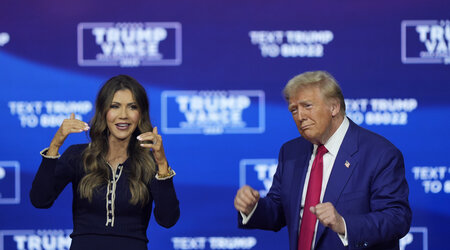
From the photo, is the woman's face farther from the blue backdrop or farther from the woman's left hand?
the blue backdrop

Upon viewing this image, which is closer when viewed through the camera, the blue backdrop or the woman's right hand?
the woman's right hand

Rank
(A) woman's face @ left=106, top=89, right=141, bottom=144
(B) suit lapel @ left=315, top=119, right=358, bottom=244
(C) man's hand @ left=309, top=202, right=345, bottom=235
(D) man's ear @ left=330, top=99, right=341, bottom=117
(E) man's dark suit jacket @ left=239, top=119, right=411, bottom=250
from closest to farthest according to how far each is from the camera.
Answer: (C) man's hand @ left=309, top=202, right=345, bottom=235
(E) man's dark suit jacket @ left=239, top=119, right=411, bottom=250
(B) suit lapel @ left=315, top=119, right=358, bottom=244
(D) man's ear @ left=330, top=99, right=341, bottom=117
(A) woman's face @ left=106, top=89, right=141, bottom=144

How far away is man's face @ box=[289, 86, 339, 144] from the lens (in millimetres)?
2377

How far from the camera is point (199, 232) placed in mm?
3957

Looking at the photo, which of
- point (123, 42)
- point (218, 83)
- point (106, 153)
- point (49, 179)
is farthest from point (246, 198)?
point (123, 42)

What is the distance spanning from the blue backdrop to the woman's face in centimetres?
129

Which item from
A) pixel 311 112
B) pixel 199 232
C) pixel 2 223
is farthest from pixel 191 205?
pixel 311 112

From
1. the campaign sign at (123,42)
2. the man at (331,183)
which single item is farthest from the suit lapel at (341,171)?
the campaign sign at (123,42)

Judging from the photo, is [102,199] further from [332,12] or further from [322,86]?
[332,12]

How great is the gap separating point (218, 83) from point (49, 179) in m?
1.70

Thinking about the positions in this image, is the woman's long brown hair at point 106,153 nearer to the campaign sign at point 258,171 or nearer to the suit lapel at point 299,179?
the suit lapel at point 299,179

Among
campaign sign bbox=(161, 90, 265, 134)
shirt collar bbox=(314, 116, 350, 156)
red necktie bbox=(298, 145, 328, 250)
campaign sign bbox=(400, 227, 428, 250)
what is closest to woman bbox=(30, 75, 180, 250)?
red necktie bbox=(298, 145, 328, 250)

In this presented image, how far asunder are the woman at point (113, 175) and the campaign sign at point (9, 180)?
142 cm

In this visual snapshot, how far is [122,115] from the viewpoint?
8.46ft
